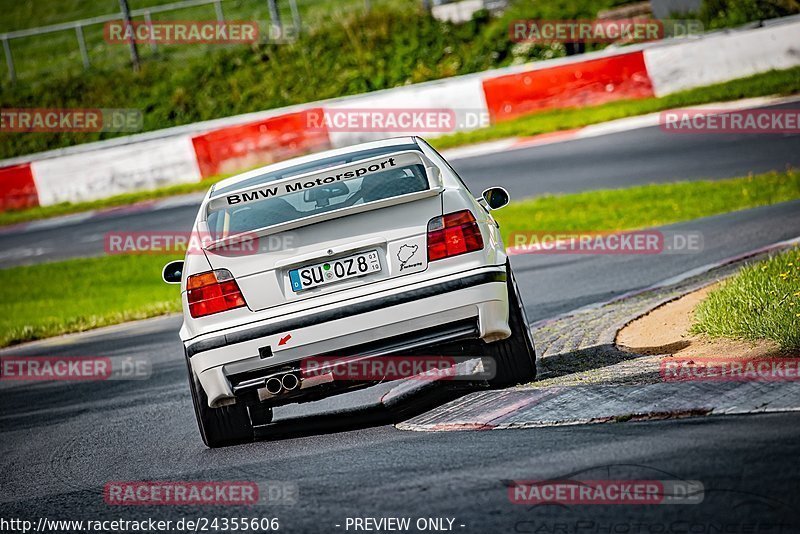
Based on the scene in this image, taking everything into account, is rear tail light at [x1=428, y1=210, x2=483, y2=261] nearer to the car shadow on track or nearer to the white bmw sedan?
the white bmw sedan

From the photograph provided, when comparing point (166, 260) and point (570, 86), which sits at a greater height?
point (570, 86)

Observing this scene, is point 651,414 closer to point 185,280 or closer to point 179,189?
point 185,280

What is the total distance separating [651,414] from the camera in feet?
19.9

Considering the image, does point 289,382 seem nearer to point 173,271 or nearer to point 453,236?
point 453,236

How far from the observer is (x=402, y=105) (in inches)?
937

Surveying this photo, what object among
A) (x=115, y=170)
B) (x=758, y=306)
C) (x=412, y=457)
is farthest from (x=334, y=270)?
(x=115, y=170)

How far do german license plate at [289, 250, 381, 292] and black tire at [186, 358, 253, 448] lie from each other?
0.85 meters

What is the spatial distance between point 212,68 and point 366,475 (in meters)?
28.3

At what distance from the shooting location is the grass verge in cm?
2108

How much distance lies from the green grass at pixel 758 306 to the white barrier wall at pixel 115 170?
17.5 metres

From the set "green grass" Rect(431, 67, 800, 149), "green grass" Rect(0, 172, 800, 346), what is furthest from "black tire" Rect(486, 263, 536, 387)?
"green grass" Rect(431, 67, 800, 149)

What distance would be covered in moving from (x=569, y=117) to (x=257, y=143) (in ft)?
19.6

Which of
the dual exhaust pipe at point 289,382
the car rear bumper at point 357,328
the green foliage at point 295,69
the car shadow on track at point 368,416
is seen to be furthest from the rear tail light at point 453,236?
the green foliage at point 295,69

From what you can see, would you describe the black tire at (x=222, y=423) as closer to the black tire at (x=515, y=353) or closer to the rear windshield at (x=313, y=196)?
the rear windshield at (x=313, y=196)
